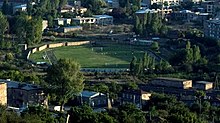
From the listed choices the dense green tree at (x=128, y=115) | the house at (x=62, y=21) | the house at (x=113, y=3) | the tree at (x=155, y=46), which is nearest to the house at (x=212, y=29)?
the tree at (x=155, y=46)

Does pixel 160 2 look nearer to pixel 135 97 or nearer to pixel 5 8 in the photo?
pixel 5 8

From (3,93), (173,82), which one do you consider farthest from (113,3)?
(3,93)

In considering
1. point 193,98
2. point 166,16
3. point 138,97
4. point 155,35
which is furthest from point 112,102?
point 166,16

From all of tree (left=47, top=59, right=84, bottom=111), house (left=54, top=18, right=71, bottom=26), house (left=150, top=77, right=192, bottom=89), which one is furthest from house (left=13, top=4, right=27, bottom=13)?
tree (left=47, top=59, right=84, bottom=111)

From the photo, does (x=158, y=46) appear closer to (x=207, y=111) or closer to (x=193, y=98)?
(x=193, y=98)

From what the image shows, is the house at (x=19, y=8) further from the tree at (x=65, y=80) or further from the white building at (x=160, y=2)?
the tree at (x=65, y=80)

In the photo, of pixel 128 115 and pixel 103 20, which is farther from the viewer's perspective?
pixel 103 20
